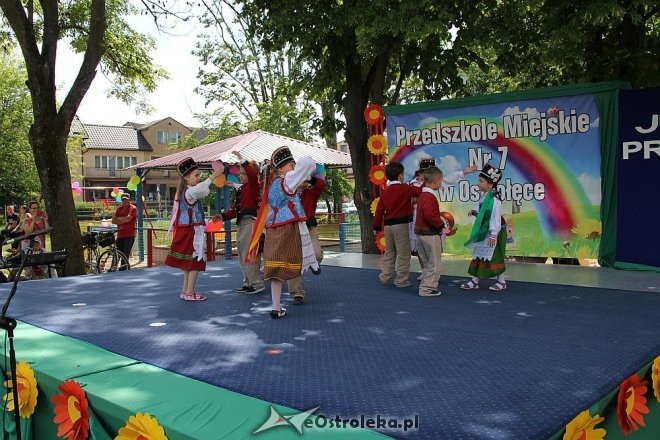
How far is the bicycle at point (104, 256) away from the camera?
1056 centimetres

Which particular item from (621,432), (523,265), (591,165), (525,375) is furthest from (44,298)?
(591,165)

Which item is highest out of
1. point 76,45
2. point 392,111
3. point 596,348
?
point 76,45

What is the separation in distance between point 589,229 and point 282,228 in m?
5.22

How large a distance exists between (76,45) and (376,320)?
34.3 ft

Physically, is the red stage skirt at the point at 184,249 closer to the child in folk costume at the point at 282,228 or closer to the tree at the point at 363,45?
the child in folk costume at the point at 282,228

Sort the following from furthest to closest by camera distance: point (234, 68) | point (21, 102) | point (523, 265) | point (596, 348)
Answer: point (234, 68)
point (21, 102)
point (523, 265)
point (596, 348)

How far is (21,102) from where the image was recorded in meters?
27.9

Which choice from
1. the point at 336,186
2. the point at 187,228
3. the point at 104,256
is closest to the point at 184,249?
the point at 187,228

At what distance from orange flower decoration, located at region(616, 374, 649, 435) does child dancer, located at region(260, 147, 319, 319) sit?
2.97 metres

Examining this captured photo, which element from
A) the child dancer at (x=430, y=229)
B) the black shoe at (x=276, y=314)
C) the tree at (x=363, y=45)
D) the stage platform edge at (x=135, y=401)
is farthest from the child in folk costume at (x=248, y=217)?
Result: the tree at (x=363, y=45)

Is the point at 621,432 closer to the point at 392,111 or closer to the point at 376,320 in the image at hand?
the point at 376,320

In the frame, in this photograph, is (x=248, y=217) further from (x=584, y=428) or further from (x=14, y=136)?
(x=14, y=136)

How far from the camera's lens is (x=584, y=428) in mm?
2842

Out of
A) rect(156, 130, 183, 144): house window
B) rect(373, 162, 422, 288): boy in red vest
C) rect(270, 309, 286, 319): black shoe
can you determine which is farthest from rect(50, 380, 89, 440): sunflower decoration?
rect(156, 130, 183, 144): house window
